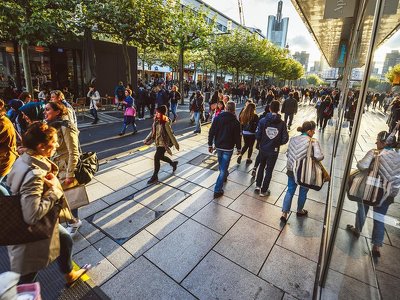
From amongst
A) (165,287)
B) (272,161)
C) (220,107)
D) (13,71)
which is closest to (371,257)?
(272,161)

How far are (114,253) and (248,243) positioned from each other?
1.98m

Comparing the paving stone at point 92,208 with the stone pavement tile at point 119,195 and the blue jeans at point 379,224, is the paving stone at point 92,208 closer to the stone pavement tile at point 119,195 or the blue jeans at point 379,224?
the stone pavement tile at point 119,195

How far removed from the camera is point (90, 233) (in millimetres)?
3715

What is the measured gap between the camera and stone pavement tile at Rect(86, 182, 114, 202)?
4793 millimetres

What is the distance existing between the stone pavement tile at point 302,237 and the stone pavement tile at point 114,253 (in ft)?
7.41

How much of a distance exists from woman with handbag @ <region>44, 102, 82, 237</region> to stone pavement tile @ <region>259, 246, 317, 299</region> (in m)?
2.94

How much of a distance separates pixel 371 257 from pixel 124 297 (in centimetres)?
319

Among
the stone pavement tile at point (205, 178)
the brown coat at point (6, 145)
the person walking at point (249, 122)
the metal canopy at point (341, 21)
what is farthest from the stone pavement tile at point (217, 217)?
the metal canopy at point (341, 21)

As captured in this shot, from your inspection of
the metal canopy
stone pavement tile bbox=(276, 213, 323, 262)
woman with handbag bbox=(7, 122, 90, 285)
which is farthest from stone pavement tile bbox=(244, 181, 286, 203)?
woman with handbag bbox=(7, 122, 90, 285)

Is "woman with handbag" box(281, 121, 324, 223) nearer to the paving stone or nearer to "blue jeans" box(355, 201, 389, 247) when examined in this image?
"blue jeans" box(355, 201, 389, 247)

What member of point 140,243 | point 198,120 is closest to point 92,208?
point 140,243

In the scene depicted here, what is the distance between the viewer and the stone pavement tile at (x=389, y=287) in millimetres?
2430

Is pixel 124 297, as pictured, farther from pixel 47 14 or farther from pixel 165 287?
pixel 47 14

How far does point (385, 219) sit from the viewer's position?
10.7 ft
